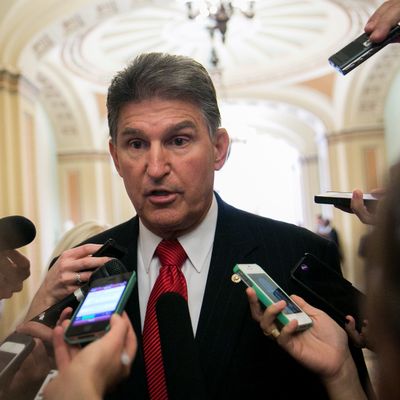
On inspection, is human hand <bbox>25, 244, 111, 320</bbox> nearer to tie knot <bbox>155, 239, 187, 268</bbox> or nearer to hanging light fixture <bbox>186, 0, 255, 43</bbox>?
tie knot <bbox>155, 239, 187, 268</bbox>

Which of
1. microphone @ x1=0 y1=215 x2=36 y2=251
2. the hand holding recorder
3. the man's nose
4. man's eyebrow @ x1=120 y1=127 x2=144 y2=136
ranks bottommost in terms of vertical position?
the hand holding recorder

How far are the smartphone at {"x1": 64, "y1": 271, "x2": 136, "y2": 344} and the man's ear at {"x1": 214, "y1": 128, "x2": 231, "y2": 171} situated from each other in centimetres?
78

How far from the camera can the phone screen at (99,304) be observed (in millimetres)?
1076

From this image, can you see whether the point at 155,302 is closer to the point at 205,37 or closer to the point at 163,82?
the point at 163,82

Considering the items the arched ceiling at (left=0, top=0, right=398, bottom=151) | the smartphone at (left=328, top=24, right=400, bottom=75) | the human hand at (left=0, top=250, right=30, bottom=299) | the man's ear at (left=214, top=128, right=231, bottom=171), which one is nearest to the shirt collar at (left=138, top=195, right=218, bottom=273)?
the man's ear at (left=214, top=128, right=231, bottom=171)

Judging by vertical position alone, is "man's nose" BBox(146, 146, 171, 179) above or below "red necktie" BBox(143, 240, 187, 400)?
above

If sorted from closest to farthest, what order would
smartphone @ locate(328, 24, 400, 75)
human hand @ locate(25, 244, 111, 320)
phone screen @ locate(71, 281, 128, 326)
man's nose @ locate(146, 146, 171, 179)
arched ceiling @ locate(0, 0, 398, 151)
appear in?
phone screen @ locate(71, 281, 128, 326) < human hand @ locate(25, 244, 111, 320) < smartphone @ locate(328, 24, 400, 75) < man's nose @ locate(146, 146, 171, 179) < arched ceiling @ locate(0, 0, 398, 151)

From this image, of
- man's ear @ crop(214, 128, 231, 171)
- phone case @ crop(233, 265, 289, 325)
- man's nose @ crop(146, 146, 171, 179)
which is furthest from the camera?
man's ear @ crop(214, 128, 231, 171)

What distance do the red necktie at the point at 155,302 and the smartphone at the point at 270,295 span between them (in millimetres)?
253

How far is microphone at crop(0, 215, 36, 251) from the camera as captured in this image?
139 cm

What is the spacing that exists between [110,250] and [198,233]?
0.41 meters

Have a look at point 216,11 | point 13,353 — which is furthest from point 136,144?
point 216,11

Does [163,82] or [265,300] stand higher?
[163,82]

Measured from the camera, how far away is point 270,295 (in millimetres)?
1260
